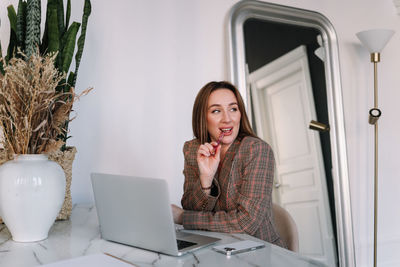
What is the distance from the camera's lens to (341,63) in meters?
2.86

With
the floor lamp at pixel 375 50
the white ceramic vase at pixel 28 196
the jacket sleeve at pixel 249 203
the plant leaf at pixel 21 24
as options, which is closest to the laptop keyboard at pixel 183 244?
the jacket sleeve at pixel 249 203

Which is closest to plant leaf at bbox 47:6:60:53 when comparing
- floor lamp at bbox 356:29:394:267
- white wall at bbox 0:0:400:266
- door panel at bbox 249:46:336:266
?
white wall at bbox 0:0:400:266

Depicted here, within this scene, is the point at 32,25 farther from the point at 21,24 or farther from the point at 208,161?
the point at 208,161

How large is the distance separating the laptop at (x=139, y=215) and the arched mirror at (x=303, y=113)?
4.75ft

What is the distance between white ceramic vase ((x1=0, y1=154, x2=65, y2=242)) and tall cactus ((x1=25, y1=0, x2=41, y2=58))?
55 centimetres

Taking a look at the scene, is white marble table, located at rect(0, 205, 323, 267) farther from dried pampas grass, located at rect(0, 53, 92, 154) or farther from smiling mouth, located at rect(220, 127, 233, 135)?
smiling mouth, located at rect(220, 127, 233, 135)

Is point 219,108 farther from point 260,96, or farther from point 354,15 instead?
point 354,15

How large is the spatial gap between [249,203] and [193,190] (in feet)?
0.92

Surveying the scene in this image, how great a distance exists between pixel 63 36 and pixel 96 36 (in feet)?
1.41

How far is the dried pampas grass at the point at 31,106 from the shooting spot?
1.13 metres

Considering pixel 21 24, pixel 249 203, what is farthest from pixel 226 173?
pixel 21 24

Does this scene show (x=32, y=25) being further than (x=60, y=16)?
No

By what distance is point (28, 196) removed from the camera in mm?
1157

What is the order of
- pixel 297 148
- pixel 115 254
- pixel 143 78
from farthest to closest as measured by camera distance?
pixel 297 148
pixel 143 78
pixel 115 254
